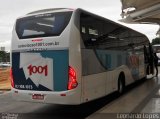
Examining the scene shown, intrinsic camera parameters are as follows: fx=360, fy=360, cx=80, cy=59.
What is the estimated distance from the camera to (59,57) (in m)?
10.1

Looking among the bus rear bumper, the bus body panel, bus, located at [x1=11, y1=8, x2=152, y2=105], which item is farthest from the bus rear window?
the bus rear bumper

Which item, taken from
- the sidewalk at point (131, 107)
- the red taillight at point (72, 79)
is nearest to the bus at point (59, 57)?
the red taillight at point (72, 79)

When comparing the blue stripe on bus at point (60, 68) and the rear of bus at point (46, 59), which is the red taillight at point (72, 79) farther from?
the blue stripe on bus at point (60, 68)

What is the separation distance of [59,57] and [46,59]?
0.45 metres

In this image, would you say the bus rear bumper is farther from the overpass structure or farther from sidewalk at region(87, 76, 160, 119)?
the overpass structure

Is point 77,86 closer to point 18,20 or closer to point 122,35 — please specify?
point 18,20

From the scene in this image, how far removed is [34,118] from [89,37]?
9.64 feet

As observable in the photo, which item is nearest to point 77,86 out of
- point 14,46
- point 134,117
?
point 134,117

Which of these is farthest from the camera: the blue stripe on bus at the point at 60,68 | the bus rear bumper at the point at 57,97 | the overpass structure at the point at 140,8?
the overpass structure at the point at 140,8

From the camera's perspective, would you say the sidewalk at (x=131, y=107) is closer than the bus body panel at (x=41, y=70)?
Yes

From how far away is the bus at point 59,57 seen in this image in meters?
9.99

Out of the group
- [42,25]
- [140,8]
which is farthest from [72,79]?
[140,8]

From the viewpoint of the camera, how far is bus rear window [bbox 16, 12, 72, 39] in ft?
33.8

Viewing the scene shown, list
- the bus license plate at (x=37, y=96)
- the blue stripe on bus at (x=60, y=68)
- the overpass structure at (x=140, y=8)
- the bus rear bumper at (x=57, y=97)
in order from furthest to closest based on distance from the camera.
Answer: the overpass structure at (x=140, y=8) → the bus license plate at (x=37, y=96) → the blue stripe on bus at (x=60, y=68) → the bus rear bumper at (x=57, y=97)
